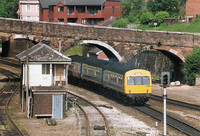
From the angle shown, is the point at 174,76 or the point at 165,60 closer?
the point at 174,76

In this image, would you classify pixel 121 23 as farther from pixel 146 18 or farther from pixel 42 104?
pixel 42 104

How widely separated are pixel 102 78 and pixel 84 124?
13.3 meters

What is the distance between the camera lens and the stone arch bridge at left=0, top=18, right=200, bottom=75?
53.8 meters

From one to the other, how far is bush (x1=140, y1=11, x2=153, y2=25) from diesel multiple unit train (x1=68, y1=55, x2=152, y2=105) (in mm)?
36788

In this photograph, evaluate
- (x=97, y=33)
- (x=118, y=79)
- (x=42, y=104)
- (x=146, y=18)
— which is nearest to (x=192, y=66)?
(x=97, y=33)

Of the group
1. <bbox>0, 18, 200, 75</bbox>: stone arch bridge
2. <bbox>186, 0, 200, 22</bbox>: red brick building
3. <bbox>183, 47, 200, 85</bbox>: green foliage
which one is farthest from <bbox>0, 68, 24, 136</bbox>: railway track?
<bbox>186, 0, 200, 22</bbox>: red brick building

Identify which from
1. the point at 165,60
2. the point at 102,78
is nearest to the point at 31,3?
the point at 165,60

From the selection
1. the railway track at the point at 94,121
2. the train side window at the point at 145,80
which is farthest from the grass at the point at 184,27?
the railway track at the point at 94,121

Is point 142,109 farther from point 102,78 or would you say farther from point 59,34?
point 59,34

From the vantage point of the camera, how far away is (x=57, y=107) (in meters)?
30.0

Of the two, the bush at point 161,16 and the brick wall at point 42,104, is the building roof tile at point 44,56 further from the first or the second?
the bush at point 161,16

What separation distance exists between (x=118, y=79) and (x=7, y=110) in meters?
9.14

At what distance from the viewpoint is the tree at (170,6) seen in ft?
275

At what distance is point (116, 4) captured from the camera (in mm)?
93375
